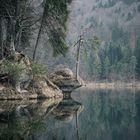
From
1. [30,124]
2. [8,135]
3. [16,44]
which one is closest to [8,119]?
[30,124]

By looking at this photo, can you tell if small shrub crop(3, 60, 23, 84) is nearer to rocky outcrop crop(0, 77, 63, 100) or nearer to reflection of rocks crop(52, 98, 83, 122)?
rocky outcrop crop(0, 77, 63, 100)

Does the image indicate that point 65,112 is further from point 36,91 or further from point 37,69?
point 36,91

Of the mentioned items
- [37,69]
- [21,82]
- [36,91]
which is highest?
[37,69]

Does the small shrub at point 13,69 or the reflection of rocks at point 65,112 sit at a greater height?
the small shrub at point 13,69

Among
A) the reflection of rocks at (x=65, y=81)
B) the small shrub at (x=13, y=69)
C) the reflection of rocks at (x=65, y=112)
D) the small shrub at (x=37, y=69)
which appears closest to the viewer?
the reflection of rocks at (x=65, y=112)

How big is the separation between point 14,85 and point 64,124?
18520 mm

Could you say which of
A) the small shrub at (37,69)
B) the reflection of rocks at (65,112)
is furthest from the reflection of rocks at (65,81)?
the reflection of rocks at (65,112)

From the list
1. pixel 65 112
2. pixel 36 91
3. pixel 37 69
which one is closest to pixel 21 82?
pixel 37 69

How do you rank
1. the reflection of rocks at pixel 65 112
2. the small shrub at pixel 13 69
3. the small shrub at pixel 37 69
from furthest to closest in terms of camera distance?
the small shrub at pixel 37 69 → the small shrub at pixel 13 69 → the reflection of rocks at pixel 65 112

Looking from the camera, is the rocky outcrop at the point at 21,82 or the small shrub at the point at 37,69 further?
the small shrub at the point at 37,69

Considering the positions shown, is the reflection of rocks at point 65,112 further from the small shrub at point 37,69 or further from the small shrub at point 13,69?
the small shrub at point 37,69

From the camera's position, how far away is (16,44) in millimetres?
39125

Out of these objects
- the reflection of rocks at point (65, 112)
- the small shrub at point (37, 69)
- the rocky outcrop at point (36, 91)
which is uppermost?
the small shrub at point (37, 69)

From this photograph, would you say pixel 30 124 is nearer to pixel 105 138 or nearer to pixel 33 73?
pixel 105 138
